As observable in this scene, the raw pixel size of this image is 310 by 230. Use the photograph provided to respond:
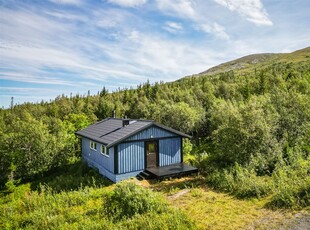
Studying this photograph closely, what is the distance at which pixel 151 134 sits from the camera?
15945 mm

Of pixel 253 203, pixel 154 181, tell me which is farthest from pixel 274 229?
pixel 154 181

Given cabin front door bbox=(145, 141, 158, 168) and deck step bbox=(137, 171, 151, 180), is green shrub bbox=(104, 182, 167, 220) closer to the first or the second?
deck step bbox=(137, 171, 151, 180)

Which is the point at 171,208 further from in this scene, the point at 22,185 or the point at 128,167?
the point at 22,185

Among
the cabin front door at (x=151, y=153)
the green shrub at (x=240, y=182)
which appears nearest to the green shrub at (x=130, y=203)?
the green shrub at (x=240, y=182)

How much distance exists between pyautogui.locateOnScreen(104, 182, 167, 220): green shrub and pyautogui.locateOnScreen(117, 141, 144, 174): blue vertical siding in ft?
15.1

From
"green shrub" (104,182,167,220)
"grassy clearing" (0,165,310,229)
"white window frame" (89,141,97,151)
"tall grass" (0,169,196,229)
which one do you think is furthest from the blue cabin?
"green shrub" (104,182,167,220)

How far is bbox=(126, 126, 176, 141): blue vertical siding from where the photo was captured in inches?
608

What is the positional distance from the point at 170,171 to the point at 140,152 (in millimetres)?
2392

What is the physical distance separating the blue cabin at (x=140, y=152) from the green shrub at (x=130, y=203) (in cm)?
434

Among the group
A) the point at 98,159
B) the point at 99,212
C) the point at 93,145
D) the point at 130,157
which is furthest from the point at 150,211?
the point at 93,145

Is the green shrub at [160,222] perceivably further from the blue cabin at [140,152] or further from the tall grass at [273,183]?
the blue cabin at [140,152]

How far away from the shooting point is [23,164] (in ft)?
59.5

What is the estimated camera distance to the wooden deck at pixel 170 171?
14402 millimetres

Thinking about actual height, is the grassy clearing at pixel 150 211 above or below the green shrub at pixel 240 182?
below
